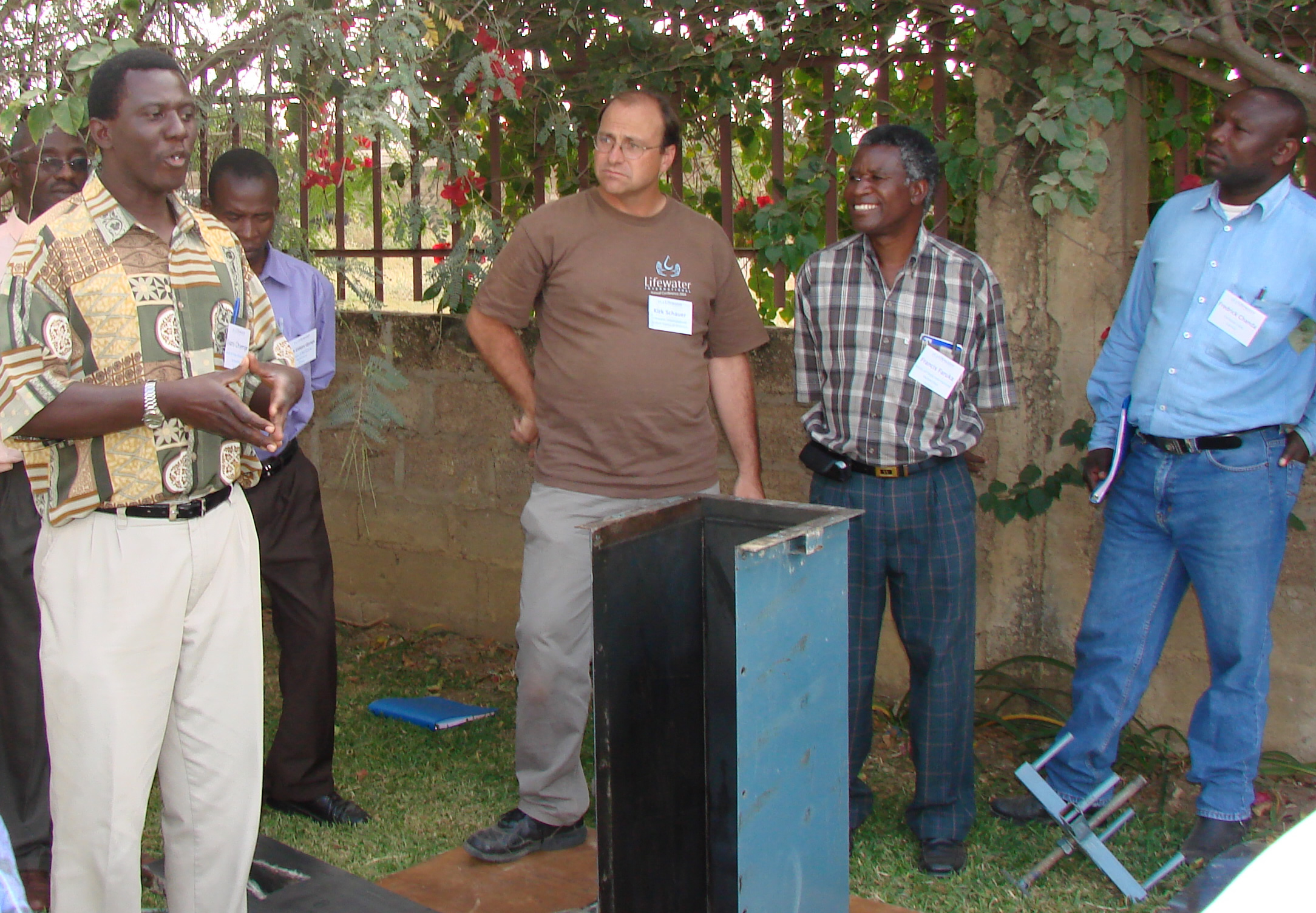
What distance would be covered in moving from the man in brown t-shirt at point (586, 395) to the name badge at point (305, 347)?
0.57 meters

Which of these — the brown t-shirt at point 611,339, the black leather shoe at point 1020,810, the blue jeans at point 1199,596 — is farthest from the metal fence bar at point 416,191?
the black leather shoe at point 1020,810

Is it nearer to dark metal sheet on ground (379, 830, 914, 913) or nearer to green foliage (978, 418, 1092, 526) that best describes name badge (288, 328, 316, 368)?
dark metal sheet on ground (379, 830, 914, 913)

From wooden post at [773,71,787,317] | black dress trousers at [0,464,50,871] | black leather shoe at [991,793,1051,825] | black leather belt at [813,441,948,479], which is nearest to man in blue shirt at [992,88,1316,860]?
Result: black leather shoe at [991,793,1051,825]

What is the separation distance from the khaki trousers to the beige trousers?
0.95 m

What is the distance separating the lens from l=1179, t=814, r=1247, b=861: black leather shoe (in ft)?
10.8

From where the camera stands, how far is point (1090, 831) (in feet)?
10.6

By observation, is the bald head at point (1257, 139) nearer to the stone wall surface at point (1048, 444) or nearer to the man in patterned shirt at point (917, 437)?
the man in patterned shirt at point (917, 437)

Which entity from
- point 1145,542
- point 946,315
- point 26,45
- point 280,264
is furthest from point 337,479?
point 1145,542

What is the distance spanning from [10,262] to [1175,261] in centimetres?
281

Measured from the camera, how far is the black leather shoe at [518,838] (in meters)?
3.41

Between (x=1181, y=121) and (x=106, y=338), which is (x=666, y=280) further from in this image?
(x=1181, y=121)

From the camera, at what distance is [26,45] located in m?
3.38

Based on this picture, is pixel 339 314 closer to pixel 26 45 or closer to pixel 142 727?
pixel 26 45

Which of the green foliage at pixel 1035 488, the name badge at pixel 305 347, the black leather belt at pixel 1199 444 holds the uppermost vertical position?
the name badge at pixel 305 347
